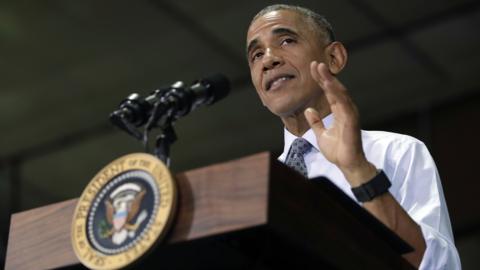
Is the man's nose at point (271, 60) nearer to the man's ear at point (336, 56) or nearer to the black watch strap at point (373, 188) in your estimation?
the man's ear at point (336, 56)

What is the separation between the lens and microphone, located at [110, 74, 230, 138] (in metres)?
1.90

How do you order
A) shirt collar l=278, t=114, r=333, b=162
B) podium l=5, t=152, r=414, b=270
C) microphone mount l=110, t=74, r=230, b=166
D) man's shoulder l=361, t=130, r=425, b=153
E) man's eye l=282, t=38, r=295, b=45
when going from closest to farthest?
podium l=5, t=152, r=414, b=270 → microphone mount l=110, t=74, r=230, b=166 → man's shoulder l=361, t=130, r=425, b=153 → shirt collar l=278, t=114, r=333, b=162 → man's eye l=282, t=38, r=295, b=45

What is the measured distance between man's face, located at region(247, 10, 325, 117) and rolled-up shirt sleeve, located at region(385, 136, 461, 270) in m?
0.32

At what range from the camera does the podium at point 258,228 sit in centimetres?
162

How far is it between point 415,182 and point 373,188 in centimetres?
32

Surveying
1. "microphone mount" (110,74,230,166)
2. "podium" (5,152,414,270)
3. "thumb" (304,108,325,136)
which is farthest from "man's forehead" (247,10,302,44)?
"podium" (5,152,414,270)

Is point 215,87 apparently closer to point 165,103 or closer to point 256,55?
point 165,103

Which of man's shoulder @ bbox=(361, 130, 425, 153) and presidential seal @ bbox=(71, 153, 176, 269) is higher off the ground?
man's shoulder @ bbox=(361, 130, 425, 153)

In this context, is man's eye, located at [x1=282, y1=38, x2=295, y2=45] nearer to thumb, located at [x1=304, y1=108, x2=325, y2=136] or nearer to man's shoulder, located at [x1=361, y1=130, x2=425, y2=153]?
man's shoulder, located at [x1=361, y1=130, x2=425, y2=153]

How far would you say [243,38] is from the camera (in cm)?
593

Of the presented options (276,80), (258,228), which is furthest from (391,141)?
(258,228)

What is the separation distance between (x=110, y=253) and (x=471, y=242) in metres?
5.06

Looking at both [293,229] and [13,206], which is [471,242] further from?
[293,229]

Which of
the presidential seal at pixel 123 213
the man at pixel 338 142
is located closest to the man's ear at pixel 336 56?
the man at pixel 338 142
